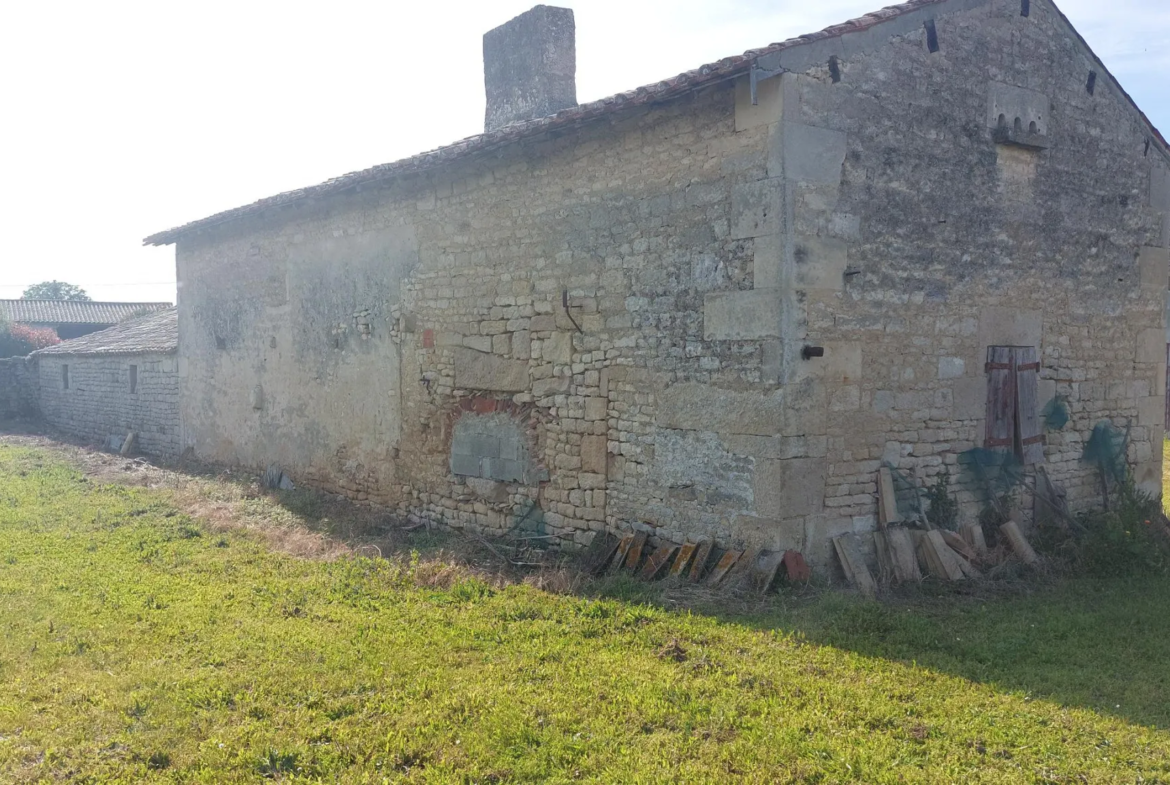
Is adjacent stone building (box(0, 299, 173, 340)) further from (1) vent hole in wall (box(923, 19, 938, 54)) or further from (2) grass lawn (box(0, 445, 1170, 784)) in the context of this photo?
(1) vent hole in wall (box(923, 19, 938, 54))

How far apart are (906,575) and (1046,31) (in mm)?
5347

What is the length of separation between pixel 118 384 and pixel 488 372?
39.2 ft

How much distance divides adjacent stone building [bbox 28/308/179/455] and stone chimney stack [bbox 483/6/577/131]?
24.8 feet

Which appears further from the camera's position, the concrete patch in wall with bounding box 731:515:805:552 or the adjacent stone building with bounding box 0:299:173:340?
the adjacent stone building with bounding box 0:299:173:340

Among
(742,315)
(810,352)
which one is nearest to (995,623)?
(810,352)

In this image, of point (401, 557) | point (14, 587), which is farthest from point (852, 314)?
point (14, 587)

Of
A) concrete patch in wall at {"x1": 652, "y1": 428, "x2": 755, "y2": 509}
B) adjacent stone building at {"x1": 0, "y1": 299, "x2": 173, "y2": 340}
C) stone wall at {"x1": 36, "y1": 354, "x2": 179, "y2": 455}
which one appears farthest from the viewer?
adjacent stone building at {"x1": 0, "y1": 299, "x2": 173, "y2": 340}

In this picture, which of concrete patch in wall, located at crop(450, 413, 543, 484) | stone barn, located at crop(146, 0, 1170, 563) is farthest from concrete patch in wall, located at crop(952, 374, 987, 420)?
concrete patch in wall, located at crop(450, 413, 543, 484)

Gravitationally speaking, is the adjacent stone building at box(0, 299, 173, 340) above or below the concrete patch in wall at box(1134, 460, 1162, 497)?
above

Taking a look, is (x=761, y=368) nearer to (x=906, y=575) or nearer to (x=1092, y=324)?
(x=906, y=575)

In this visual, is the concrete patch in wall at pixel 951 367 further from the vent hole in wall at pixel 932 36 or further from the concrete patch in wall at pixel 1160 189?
the concrete patch in wall at pixel 1160 189

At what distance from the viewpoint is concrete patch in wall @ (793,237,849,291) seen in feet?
22.2

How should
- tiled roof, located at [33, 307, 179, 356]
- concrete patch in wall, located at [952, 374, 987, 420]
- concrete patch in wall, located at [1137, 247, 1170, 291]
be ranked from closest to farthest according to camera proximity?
concrete patch in wall, located at [952, 374, 987, 420], concrete patch in wall, located at [1137, 247, 1170, 291], tiled roof, located at [33, 307, 179, 356]

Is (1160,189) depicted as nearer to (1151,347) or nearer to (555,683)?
(1151,347)
